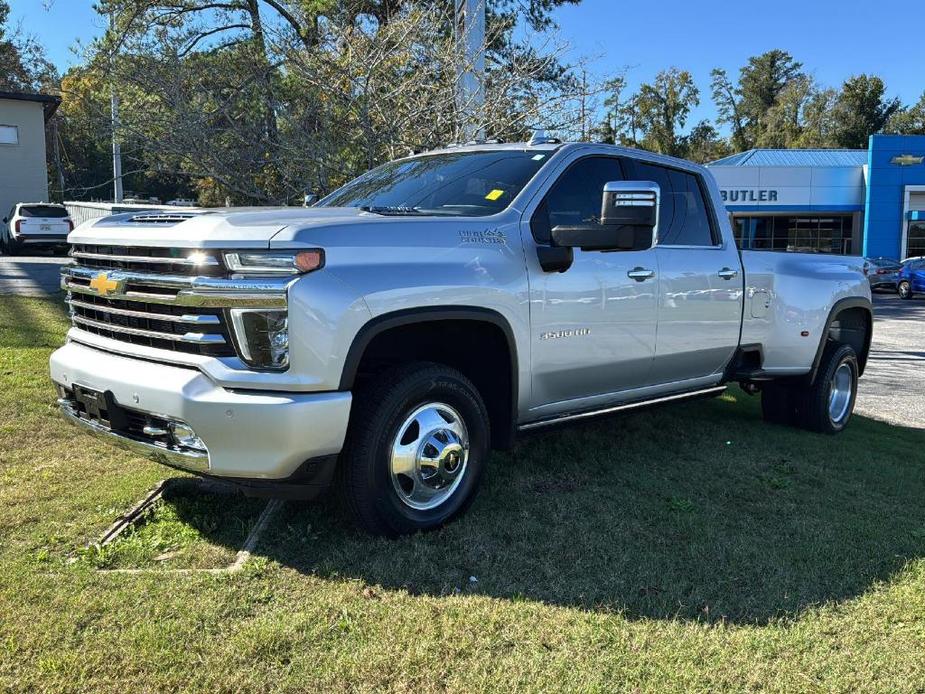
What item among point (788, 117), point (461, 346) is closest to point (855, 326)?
point (461, 346)

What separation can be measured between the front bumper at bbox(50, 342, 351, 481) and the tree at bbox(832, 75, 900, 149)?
211ft

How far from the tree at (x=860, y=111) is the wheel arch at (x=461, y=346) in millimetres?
63167

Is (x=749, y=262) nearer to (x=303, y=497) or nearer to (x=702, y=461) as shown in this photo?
(x=702, y=461)

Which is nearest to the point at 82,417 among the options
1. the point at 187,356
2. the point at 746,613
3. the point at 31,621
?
the point at 187,356

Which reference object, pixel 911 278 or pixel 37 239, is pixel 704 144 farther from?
pixel 37 239

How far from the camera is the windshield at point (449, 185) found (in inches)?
181

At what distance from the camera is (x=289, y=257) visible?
339 cm

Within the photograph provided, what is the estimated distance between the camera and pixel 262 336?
338 centimetres

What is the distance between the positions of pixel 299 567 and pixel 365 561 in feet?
0.95

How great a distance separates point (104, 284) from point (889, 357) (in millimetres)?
12345

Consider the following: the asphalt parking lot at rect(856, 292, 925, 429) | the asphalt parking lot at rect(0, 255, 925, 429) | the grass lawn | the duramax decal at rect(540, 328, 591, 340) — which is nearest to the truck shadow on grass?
the grass lawn

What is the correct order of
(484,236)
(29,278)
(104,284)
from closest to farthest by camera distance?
(104,284) < (484,236) < (29,278)

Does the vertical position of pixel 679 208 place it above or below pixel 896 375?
above

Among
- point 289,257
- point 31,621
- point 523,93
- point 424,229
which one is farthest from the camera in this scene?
point 523,93
